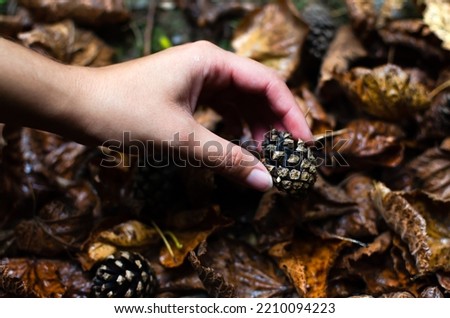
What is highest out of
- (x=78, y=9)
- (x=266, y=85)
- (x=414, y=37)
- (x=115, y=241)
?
(x=414, y=37)

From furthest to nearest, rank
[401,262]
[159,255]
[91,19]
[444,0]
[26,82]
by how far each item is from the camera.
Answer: [91,19]
[444,0]
[159,255]
[401,262]
[26,82]

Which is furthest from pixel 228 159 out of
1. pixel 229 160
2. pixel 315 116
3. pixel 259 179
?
pixel 315 116

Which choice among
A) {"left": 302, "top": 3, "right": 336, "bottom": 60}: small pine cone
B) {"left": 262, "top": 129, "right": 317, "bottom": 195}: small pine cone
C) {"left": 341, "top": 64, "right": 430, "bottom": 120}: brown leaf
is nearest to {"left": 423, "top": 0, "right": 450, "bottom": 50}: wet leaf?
{"left": 341, "top": 64, "right": 430, "bottom": 120}: brown leaf

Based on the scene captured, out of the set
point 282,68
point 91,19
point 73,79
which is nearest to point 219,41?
point 282,68

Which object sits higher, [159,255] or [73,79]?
[73,79]

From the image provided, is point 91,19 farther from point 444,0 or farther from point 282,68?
point 444,0

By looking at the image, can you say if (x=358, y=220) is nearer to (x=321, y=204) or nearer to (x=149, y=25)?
(x=321, y=204)

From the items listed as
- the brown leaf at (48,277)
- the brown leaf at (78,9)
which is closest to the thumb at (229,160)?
the brown leaf at (48,277)
